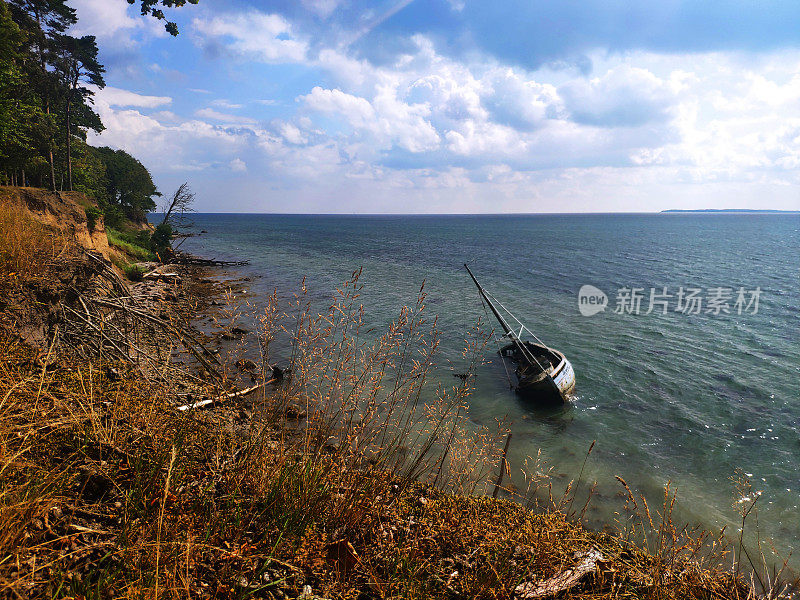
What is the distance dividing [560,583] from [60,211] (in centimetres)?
2943

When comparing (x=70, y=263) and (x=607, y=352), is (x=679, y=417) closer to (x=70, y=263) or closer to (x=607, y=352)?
(x=607, y=352)

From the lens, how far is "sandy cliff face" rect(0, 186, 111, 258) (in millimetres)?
19891

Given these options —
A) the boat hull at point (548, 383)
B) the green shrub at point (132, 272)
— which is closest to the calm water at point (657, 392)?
the boat hull at point (548, 383)

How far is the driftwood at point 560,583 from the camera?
334 cm

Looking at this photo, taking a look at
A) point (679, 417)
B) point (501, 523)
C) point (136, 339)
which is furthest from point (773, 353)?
point (136, 339)

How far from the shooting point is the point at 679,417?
1520 centimetres

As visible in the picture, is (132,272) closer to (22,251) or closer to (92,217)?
(92,217)

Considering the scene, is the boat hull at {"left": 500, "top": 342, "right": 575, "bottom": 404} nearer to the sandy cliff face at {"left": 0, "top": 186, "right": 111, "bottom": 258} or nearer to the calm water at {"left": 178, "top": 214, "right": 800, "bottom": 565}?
the calm water at {"left": 178, "top": 214, "right": 800, "bottom": 565}

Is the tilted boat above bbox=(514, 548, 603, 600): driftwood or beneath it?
beneath

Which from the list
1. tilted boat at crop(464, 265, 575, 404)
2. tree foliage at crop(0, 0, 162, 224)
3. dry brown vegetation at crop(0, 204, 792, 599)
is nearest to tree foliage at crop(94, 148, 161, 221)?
tree foliage at crop(0, 0, 162, 224)

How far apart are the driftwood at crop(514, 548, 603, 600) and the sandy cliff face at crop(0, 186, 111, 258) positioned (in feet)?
76.4

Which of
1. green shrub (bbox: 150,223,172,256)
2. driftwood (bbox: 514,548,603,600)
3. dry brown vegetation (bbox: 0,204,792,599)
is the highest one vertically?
green shrub (bbox: 150,223,172,256)

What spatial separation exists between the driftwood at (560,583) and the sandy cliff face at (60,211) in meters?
23.3

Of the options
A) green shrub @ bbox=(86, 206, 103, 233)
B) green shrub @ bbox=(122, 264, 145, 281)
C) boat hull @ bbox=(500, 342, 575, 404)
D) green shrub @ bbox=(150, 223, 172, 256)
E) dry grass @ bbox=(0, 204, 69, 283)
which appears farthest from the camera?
green shrub @ bbox=(150, 223, 172, 256)
